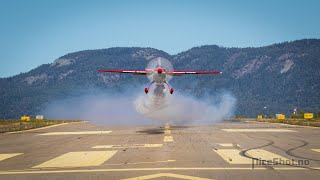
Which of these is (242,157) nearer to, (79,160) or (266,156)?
(266,156)

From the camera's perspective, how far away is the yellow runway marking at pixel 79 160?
50.9 feet

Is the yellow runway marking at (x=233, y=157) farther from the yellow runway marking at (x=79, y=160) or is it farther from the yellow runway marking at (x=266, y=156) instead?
the yellow runway marking at (x=79, y=160)

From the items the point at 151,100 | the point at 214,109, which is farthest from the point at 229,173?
the point at 214,109

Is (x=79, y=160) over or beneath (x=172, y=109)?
beneath

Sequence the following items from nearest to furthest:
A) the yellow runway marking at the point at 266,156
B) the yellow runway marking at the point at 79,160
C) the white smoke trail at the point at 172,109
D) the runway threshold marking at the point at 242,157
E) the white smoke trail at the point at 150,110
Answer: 1. the yellow runway marking at the point at 79,160
2. the runway threshold marking at the point at 242,157
3. the yellow runway marking at the point at 266,156
4. the white smoke trail at the point at 172,109
5. the white smoke trail at the point at 150,110

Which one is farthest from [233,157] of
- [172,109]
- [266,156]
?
[172,109]

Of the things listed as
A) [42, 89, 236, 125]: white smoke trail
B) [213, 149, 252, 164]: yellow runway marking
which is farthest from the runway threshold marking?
[42, 89, 236, 125]: white smoke trail

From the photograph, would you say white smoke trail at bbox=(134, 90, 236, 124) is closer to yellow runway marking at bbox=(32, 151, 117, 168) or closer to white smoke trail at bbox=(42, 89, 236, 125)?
white smoke trail at bbox=(42, 89, 236, 125)

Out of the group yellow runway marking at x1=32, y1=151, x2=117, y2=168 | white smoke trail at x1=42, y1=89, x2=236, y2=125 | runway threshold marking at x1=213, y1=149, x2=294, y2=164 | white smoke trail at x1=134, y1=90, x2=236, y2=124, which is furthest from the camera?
white smoke trail at x1=42, y1=89, x2=236, y2=125

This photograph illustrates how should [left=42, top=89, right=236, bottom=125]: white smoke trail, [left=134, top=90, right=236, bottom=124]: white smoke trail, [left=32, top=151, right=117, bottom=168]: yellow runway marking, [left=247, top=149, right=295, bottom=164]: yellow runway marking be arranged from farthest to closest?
[left=42, top=89, right=236, bottom=125]: white smoke trail < [left=134, top=90, right=236, bottom=124]: white smoke trail < [left=247, top=149, right=295, bottom=164]: yellow runway marking < [left=32, top=151, right=117, bottom=168]: yellow runway marking

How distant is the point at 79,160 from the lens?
16.9m

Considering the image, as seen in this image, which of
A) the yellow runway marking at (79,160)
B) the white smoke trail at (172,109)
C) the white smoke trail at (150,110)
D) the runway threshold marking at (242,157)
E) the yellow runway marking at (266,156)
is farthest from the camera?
the white smoke trail at (150,110)

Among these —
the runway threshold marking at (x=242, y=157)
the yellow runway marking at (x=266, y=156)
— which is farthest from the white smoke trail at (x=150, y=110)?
the yellow runway marking at (x=266, y=156)

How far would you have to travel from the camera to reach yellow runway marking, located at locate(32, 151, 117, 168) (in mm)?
15505
